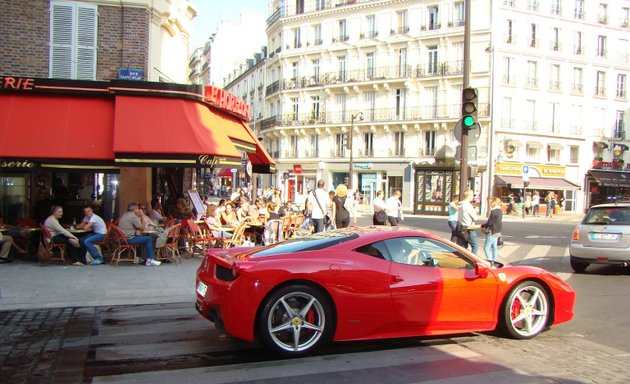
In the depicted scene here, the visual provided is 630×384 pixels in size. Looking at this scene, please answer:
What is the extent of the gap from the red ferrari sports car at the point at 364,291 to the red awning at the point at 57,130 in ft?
21.7

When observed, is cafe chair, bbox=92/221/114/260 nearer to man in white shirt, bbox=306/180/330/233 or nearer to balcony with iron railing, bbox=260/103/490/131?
man in white shirt, bbox=306/180/330/233

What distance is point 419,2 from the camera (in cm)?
4441

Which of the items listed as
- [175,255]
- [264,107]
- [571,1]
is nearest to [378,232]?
[175,255]

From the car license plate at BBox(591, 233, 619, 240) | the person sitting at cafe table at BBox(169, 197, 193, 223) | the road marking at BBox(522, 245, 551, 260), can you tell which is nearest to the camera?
the car license plate at BBox(591, 233, 619, 240)

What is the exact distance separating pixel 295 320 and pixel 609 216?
857 centimetres

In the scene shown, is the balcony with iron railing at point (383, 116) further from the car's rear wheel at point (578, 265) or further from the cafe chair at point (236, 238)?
the cafe chair at point (236, 238)

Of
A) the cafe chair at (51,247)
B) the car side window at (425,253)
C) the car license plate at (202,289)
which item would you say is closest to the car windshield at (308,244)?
the car side window at (425,253)

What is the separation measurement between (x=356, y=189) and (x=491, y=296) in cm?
4152

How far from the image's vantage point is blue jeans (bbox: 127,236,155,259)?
34.6 ft

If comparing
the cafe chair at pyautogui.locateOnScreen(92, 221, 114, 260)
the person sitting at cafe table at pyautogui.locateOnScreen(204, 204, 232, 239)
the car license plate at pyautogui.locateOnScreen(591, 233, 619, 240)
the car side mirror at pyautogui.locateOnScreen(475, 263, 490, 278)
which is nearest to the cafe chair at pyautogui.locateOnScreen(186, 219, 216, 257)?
the person sitting at cafe table at pyautogui.locateOnScreen(204, 204, 232, 239)

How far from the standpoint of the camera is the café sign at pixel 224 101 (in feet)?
42.9

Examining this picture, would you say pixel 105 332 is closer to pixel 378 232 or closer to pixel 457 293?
pixel 378 232

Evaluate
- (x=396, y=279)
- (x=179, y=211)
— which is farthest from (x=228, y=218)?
(x=396, y=279)

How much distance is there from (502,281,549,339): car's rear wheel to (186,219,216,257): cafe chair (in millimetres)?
7334
